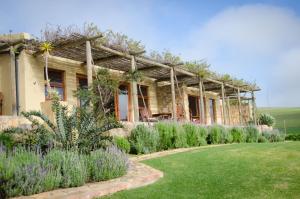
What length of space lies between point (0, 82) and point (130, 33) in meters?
4.96

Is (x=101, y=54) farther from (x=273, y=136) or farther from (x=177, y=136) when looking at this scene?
(x=273, y=136)

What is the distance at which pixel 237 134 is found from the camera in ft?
58.4

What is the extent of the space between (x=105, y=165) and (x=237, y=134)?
1190cm

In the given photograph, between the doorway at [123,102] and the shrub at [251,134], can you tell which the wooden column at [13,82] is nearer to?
the doorway at [123,102]

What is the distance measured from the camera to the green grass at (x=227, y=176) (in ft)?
20.3

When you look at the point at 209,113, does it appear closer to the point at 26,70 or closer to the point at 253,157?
the point at 26,70

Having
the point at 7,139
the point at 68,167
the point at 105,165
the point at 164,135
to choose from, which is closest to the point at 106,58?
the point at 164,135

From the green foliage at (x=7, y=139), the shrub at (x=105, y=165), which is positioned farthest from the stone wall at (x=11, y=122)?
the shrub at (x=105, y=165)

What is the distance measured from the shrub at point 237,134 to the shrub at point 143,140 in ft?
21.4

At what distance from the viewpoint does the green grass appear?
6.20m

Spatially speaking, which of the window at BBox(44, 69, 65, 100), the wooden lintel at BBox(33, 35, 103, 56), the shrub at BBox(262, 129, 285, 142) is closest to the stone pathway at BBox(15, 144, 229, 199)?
the wooden lintel at BBox(33, 35, 103, 56)

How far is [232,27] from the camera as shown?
15.2 meters

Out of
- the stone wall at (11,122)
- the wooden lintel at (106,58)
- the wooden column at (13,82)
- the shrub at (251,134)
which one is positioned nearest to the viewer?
the stone wall at (11,122)

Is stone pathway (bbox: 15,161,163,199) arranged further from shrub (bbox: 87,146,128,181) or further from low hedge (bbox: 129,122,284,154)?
low hedge (bbox: 129,122,284,154)
